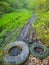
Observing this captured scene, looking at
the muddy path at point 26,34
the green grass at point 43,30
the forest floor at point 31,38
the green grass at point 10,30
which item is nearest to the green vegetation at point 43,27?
the green grass at point 43,30

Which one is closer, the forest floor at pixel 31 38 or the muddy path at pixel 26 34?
the forest floor at pixel 31 38

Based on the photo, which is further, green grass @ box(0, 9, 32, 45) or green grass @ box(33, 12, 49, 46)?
green grass @ box(0, 9, 32, 45)

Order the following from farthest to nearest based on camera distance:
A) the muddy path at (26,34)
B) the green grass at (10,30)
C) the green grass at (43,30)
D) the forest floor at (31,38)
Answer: the green grass at (10,30)
the muddy path at (26,34)
the green grass at (43,30)
the forest floor at (31,38)

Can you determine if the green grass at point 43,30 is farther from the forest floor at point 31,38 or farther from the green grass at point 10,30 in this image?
the green grass at point 10,30

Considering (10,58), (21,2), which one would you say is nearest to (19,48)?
(10,58)

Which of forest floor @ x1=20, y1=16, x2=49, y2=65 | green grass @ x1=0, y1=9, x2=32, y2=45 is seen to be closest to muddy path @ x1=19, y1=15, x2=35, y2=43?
forest floor @ x1=20, y1=16, x2=49, y2=65

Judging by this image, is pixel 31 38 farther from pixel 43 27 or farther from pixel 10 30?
pixel 10 30

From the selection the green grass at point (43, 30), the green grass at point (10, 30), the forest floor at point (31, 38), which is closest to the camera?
the forest floor at point (31, 38)

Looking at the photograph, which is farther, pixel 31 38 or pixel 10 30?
pixel 10 30

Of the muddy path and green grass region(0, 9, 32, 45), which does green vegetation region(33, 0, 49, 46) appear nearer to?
the muddy path

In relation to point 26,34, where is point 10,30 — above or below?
below

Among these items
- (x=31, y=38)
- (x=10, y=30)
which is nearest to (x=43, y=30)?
(x=31, y=38)
